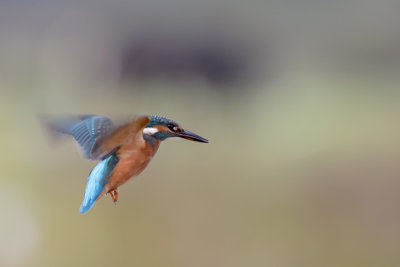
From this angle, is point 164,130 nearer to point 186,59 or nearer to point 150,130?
point 150,130

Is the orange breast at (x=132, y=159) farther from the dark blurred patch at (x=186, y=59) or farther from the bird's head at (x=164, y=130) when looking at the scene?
the dark blurred patch at (x=186, y=59)

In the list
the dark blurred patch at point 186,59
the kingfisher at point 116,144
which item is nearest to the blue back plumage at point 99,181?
the kingfisher at point 116,144

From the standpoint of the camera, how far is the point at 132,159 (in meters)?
0.64

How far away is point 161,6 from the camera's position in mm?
4484

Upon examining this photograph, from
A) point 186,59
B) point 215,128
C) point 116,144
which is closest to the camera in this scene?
point 116,144

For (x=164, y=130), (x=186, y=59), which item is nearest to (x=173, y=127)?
(x=164, y=130)

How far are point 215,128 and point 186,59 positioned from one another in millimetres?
760

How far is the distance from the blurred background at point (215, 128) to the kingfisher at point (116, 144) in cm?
3

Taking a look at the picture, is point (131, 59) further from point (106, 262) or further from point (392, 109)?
point (106, 262)

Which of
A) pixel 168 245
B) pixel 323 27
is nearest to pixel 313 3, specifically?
pixel 323 27

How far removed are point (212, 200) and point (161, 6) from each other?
2218 mm

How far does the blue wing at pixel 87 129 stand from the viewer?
549 mm

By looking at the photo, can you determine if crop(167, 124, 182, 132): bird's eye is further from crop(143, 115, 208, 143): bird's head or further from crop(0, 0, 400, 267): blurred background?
crop(0, 0, 400, 267): blurred background

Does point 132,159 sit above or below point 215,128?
above
